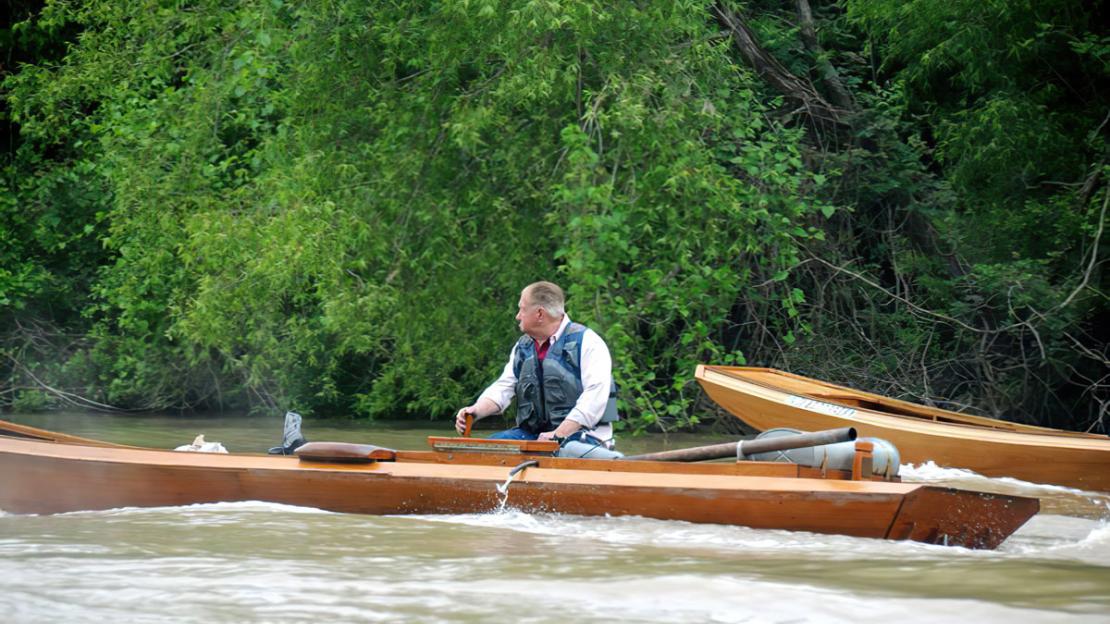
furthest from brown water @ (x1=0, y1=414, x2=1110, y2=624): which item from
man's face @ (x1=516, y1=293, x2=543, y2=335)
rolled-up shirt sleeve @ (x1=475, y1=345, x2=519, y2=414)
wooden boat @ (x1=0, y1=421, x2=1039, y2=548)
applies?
man's face @ (x1=516, y1=293, x2=543, y2=335)

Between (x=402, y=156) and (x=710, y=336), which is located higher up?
(x=402, y=156)

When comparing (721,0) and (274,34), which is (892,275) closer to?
(721,0)

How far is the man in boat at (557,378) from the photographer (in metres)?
5.96

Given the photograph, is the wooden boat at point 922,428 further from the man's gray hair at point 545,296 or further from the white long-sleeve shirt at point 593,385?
the man's gray hair at point 545,296

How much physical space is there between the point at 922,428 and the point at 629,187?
8.39 ft

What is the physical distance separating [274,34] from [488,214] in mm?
2057

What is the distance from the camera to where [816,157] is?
11094mm

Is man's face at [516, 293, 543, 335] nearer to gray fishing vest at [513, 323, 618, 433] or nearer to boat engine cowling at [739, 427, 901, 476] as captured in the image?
gray fishing vest at [513, 323, 618, 433]

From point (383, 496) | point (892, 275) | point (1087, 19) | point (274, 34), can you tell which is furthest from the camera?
point (892, 275)

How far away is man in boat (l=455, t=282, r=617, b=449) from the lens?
5957 mm

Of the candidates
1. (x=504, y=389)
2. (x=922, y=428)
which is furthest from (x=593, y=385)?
(x=922, y=428)

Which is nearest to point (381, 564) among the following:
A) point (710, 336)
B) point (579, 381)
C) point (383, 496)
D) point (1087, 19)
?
point (383, 496)

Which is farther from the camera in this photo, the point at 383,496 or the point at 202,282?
the point at 202,282

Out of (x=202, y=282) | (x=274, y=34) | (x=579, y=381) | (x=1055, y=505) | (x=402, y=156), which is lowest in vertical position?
(x=1055, y=505)
